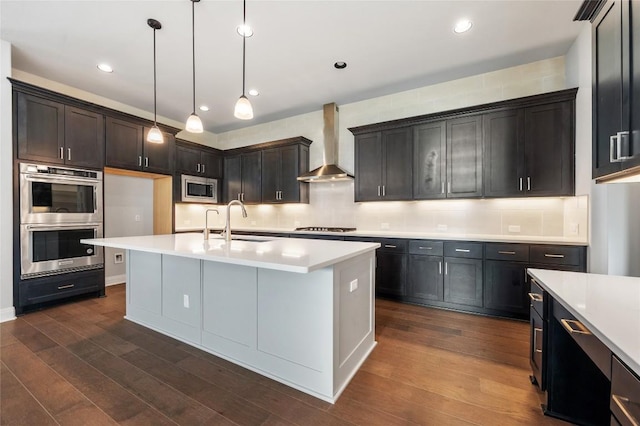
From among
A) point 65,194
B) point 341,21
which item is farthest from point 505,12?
point 65,194

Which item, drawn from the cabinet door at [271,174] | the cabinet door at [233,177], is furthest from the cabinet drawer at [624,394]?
the cabinet door at [233,177]

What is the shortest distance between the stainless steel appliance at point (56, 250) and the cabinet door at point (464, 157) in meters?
4.84

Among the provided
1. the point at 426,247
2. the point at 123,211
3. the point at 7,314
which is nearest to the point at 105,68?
the point at 123,211

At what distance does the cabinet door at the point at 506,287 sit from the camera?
9.61ft

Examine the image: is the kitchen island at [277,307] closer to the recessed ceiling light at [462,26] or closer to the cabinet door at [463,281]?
the cabinet door at [463,281]

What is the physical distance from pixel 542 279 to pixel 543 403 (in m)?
0.81

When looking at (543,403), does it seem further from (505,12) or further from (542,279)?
(505,12)

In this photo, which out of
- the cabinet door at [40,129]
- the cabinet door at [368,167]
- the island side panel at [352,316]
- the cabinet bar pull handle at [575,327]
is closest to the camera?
the cabinet bar pull handle at [575,327]

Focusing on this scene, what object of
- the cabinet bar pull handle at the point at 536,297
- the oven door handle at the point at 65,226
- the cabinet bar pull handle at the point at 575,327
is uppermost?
the oven door handle at the point at 65,226

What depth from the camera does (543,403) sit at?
1.66m

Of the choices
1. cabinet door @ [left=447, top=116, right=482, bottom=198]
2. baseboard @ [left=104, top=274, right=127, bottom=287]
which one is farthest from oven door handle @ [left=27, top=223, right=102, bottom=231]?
cabinet door @ [left=447, top=116, right=482, bottom=198]

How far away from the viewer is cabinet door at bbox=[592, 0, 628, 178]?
122 cm

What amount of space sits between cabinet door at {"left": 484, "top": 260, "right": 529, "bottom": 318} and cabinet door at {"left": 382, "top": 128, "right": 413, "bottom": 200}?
1352 mm

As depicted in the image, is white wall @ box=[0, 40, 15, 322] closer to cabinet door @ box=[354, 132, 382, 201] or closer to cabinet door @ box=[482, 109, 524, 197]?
cabinet door @ box=[354, 132, 382, 201]
